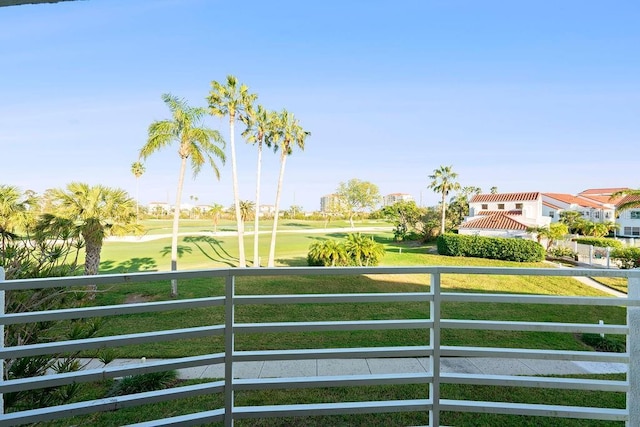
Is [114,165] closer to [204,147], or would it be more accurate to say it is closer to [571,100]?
[204,147]

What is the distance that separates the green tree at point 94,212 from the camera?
10.4 metres

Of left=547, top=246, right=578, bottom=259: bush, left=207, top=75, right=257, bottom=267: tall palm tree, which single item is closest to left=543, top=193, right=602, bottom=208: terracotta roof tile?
left=547, top=246, right=578, bottom=259: bush

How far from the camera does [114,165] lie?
29.6m

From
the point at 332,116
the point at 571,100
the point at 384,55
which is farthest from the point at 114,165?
the point at 571,100

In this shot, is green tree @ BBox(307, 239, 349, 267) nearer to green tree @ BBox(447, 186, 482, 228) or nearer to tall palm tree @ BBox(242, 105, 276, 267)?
tall palm tree @ BBox(242, 105, 276, 267)

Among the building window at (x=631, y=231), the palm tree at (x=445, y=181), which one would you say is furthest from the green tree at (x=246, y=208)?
the building window at (x=631, y=231)

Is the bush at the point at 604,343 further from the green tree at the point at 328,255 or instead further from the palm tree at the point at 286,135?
the palm tree at the point at 286,135

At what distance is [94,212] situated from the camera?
34.7 feet

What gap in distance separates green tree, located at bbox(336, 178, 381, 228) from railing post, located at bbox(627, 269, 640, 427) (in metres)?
49.1

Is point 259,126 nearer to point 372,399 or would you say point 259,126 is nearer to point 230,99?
point 230,99

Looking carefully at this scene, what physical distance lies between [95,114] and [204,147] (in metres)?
23.6

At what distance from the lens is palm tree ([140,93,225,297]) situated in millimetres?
11586

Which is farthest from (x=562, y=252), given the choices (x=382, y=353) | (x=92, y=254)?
(x=92, y=254)

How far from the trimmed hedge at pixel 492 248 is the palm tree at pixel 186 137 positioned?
13755 mm
